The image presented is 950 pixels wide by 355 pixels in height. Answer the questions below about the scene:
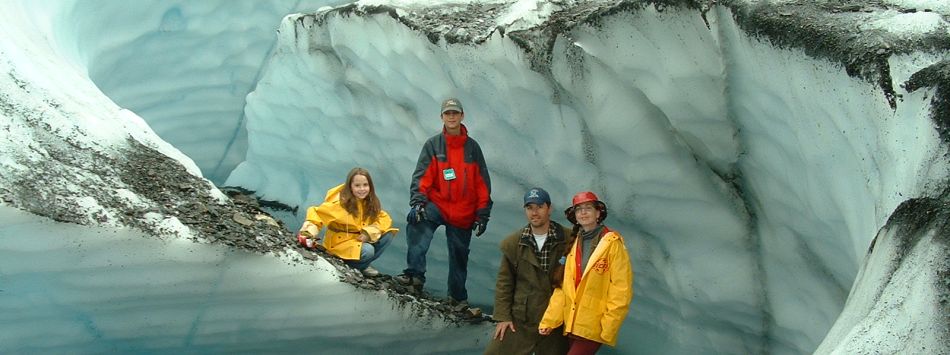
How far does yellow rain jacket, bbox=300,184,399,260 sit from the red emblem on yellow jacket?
5.12 feet

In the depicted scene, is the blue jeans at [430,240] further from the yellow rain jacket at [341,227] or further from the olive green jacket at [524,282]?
the olive green jacket at [524,282]

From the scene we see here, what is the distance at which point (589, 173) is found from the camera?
236 inches

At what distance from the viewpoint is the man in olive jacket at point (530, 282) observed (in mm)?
4883

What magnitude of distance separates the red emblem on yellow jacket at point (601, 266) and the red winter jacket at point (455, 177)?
118cm

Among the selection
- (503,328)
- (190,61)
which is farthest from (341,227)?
(190,61)

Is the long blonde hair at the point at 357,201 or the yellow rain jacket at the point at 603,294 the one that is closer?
the yellow rain jacket at the point at 603,294

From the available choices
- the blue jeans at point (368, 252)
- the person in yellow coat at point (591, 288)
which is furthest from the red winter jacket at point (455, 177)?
the person in yellow coat at point (591, 288)

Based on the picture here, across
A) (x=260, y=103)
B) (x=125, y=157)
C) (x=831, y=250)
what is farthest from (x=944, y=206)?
(x=260, y=103)

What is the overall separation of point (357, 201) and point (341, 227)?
0.49 ft

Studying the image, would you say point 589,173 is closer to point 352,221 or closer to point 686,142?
point 686,142

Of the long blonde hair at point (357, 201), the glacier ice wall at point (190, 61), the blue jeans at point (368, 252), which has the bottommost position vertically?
the blue jeans at point (368, 252)

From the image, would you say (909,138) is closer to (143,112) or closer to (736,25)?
(736,25)

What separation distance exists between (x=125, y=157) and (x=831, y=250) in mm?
3128

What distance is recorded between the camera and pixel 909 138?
3564 millimetres
